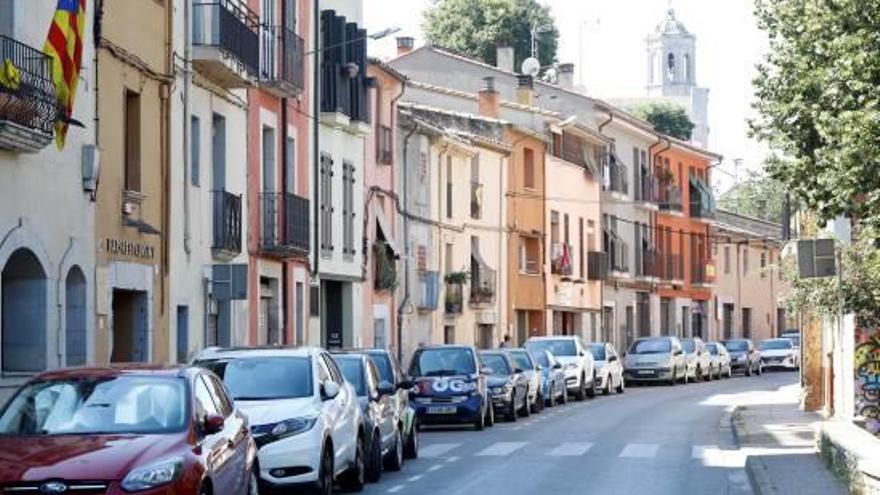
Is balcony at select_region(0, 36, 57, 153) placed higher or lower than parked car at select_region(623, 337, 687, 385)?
higher

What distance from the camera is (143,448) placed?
1445 cm

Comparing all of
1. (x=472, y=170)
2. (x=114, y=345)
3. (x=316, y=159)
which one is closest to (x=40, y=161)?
(x=114, y=345)

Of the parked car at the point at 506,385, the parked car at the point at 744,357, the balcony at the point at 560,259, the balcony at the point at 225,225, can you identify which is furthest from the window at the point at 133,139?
the parked car at the point at 744,357

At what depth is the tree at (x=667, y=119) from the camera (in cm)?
10981

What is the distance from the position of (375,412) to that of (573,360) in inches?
1099

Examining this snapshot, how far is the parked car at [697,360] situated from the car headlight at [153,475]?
52.6 metres

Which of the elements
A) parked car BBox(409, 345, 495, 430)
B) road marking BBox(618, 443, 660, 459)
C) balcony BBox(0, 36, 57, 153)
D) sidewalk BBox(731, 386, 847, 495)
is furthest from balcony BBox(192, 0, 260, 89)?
sidewalk BBox(731, 386, 847, 495)

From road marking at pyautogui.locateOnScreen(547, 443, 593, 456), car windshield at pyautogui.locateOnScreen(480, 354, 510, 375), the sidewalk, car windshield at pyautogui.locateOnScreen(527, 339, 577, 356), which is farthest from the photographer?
car windshield at pyautogui.locateOnScreen(527, 339, 577, 356)

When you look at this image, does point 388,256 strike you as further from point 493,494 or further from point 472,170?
point 493,494

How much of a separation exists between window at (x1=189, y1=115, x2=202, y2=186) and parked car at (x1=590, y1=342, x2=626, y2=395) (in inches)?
941

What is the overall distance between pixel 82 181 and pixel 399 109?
26.4 metres

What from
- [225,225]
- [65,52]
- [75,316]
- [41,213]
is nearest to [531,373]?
[225,225]

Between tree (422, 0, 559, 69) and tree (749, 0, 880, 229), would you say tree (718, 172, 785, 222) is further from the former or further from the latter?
tree (749, 0, 880, 229)

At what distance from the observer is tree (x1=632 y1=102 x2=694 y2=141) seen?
110m
